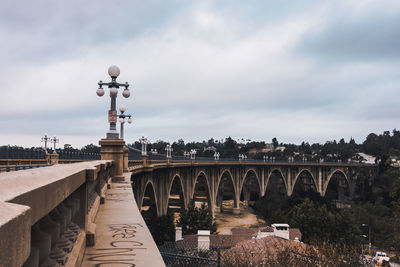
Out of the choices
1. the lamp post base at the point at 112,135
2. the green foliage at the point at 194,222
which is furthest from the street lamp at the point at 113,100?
the green foliage at the point at 194,222

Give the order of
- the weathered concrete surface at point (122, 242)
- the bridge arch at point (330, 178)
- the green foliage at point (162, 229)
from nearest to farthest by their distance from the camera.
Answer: the weathered concrete surface at point (122, 242) < the green foliage at point (162, 229) < the bridge arch at point (330, 178)

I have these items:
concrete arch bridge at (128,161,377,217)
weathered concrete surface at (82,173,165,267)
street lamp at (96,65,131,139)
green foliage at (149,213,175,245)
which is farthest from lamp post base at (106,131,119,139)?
green foliage at (149,213,175,245)

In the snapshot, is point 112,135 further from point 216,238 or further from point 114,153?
point 216,238

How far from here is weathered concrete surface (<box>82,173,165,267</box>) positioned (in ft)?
11.2

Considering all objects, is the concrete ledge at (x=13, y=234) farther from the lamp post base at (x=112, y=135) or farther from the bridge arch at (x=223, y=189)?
the bridge arch at (x=223, y=189)

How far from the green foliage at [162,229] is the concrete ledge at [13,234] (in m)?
30.9

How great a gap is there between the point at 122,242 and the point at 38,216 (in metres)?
2.80

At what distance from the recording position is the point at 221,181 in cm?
7925

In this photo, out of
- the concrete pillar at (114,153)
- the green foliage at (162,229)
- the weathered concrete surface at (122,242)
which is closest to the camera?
the weathered concrete surface at (122,242)

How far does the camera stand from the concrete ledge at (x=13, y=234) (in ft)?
3.16

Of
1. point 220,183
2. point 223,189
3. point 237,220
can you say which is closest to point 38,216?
point 237,220

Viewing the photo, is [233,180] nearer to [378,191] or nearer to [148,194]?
[148,194]

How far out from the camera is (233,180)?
6506 centimetres

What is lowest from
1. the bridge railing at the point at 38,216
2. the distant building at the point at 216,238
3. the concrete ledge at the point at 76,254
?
the distant building at the point at 216,238
